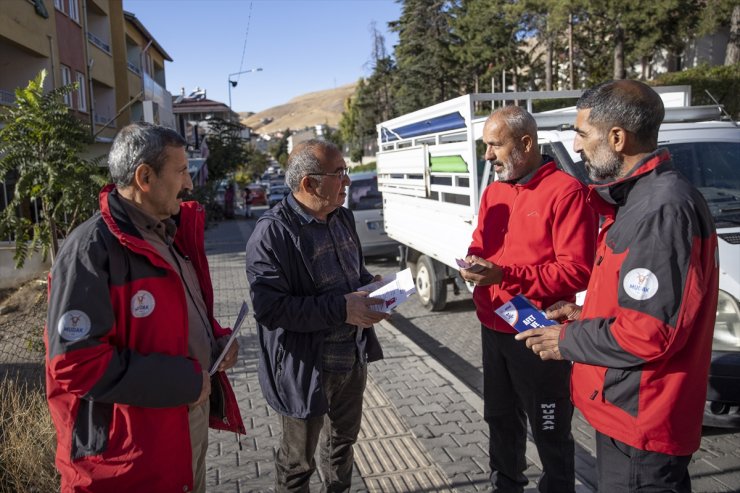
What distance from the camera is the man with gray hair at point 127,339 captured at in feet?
6.66

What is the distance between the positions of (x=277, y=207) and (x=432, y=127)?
16.1ft

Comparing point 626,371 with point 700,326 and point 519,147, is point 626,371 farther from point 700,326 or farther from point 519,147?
point 519,147

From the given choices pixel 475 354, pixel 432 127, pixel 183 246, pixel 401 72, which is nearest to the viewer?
pixel 183 246

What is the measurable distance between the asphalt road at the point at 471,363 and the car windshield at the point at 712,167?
1789 millimetres

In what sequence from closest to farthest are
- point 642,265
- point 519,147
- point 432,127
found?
1. point 642,265
2. point 519,147
3. point 432,127

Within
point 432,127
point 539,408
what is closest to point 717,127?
point 432,127

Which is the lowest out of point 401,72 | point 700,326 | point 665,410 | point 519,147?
point 665,410

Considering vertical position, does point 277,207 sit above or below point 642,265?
above

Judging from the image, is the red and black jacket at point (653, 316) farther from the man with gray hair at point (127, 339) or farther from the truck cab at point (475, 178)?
the truck cab at point (475, 178)

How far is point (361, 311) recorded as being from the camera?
9.38ft

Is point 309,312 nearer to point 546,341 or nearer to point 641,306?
point 546,341

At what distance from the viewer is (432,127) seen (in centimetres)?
768

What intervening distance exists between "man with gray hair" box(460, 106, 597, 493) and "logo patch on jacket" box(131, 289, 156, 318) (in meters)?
1.49

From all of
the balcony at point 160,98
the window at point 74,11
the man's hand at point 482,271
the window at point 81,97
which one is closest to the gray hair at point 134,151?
the man's hand at point 482,271
